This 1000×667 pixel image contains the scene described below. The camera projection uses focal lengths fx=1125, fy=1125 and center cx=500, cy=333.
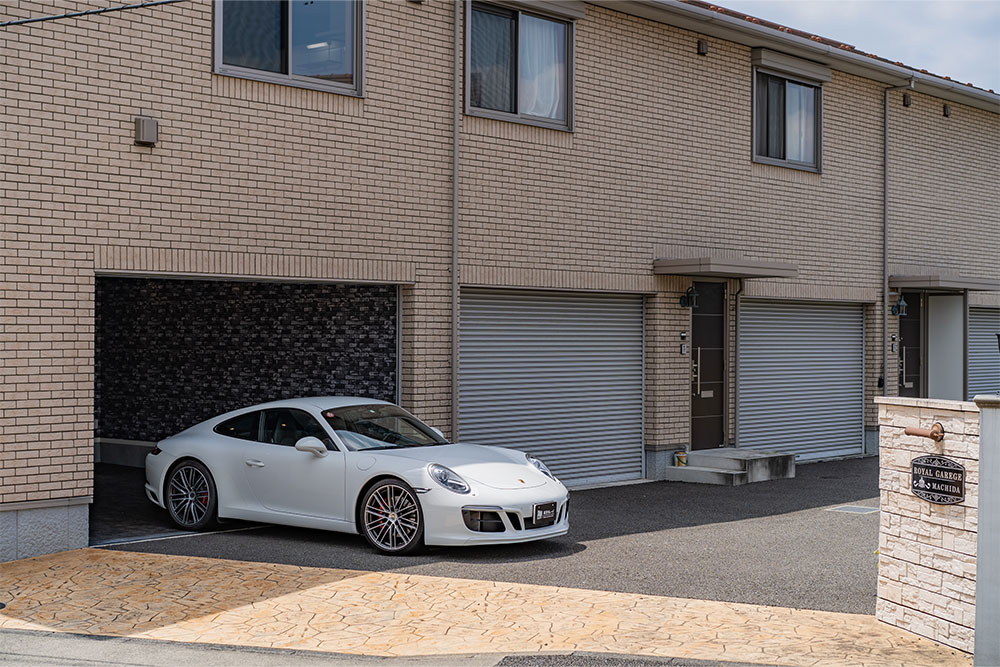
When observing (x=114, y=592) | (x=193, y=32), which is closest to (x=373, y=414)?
(x=114, y=592)

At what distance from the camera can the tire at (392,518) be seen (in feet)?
31.1

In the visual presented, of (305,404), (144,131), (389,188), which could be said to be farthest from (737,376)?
(144,131)

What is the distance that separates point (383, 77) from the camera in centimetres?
1196

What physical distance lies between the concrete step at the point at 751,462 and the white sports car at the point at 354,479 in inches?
191

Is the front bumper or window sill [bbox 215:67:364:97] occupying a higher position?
window sill [bbox 215:67:364:97]

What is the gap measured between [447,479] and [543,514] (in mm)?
916

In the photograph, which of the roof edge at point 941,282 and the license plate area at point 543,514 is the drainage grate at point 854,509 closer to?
the license plate area at point 543,514

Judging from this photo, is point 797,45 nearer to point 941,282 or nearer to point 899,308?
point 941,282

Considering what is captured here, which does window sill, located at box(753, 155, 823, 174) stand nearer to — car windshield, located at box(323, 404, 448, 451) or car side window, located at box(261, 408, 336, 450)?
car windshield, located at box(323, 404, 448, 451)

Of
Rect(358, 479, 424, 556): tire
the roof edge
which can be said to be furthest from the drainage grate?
the roof edge

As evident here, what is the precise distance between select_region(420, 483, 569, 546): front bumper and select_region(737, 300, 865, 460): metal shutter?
7.38 meters

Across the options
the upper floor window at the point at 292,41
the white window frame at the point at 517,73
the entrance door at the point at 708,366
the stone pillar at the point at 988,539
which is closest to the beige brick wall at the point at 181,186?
the upper floor window at the point at 292,41

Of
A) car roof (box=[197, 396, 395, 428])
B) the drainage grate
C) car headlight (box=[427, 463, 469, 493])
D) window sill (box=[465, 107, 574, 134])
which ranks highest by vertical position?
window sill (box=[465, 107, 574, 134])

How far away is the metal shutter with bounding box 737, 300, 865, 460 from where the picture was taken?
16.6m
